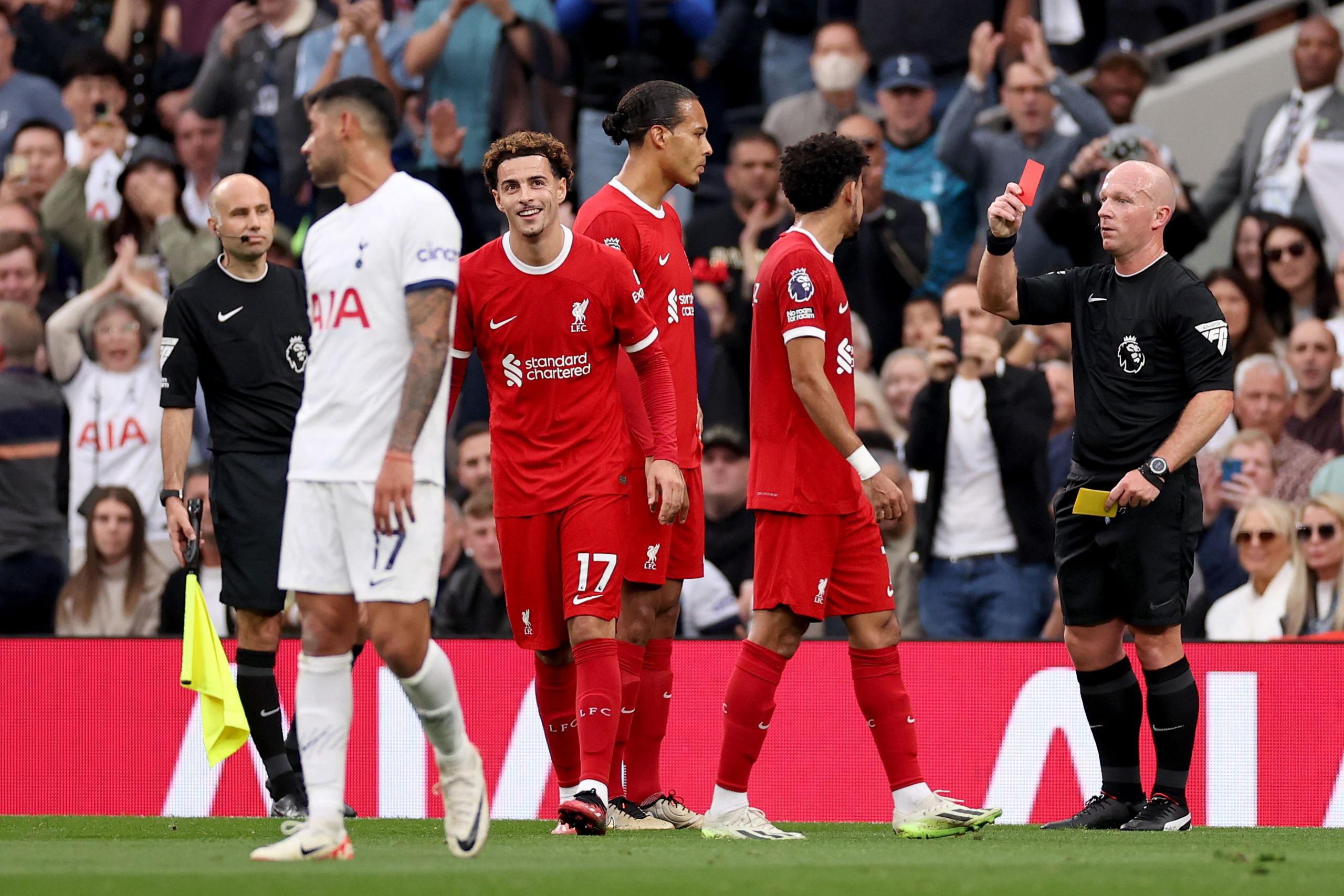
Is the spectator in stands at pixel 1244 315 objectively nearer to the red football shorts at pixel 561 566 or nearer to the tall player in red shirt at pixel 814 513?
the tall player in red shirt at pixel 814 513

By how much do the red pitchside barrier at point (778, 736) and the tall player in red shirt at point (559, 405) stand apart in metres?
2.29

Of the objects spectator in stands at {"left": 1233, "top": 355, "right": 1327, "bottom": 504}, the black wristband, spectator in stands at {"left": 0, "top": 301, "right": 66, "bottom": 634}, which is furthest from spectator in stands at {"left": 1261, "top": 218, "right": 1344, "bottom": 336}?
spectator in stands at {"left": 0, "top": 301, "right": 66, "bottom": 634}

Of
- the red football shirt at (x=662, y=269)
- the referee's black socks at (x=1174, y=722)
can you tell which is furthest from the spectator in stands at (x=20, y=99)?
the referee's black socks at (x=1174, y=722)

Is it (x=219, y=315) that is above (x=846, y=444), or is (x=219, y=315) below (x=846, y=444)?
above

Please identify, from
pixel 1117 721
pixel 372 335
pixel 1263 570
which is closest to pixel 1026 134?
pixel 1263 570

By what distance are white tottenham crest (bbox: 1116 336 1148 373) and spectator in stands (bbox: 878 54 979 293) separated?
4750 mm

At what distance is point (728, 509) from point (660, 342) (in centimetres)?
372

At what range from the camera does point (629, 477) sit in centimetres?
714

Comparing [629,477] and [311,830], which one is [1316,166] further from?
[311,830]

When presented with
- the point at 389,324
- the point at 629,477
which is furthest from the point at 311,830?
the point at 629,477

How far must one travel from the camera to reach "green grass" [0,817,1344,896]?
475 cm

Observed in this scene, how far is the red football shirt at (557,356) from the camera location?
6762 mm

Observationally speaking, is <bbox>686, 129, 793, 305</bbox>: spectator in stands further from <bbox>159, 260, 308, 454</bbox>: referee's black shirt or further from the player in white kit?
the player in white kit

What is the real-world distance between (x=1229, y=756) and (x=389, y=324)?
5138mm
